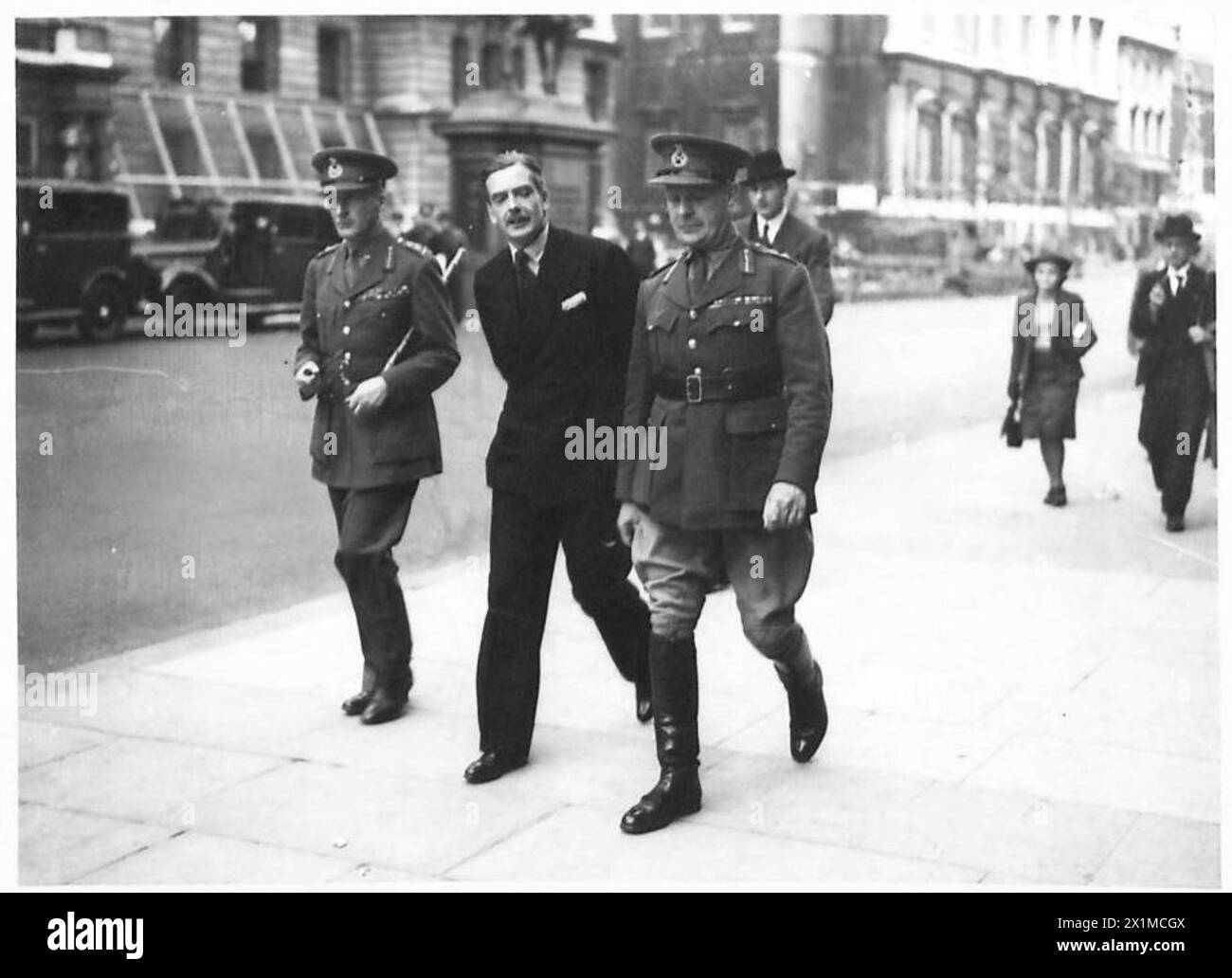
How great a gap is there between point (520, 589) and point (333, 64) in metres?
18.1

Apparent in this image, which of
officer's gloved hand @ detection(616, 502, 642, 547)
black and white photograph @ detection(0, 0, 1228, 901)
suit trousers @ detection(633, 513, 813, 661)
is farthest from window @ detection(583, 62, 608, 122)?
suit trousers @ detection(633, 513, 813, 661)

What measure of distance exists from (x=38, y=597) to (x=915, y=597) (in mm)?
3862

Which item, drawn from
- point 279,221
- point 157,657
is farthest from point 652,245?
point 157,657

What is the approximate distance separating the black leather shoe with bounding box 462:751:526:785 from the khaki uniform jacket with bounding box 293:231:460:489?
3.39ft

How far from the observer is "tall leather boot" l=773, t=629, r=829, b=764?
5.26 metres

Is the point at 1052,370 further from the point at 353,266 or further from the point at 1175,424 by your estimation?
the point at 353,266

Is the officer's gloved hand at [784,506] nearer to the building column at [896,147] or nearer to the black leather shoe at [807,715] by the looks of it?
the black leather shoe at [807,715]

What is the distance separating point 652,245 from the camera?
19.1 metres

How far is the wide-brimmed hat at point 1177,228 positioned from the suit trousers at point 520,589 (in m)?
4.40

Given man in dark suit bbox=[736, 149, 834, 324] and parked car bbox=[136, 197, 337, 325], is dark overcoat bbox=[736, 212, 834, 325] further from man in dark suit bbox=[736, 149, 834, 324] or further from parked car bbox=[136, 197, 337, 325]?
parked car bbox=[136, 197, 337, 325]

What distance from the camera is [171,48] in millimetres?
19812
